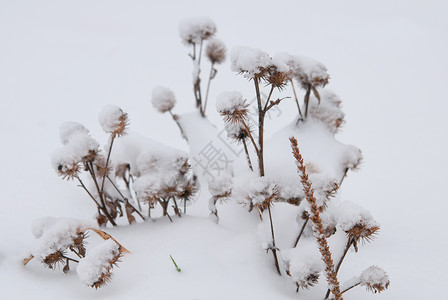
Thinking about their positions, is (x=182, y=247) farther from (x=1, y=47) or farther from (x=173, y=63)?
Result: (x=1, y=47)

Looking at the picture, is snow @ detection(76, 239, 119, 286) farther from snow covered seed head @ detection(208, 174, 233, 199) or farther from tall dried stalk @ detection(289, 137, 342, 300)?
tall dried stalk @ detection(289, 137, 342, 300)

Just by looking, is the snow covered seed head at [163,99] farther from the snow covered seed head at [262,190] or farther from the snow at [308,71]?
the snow covered seed head at [262,190]

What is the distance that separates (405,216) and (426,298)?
1.36ft

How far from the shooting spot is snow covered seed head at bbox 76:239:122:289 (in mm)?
699

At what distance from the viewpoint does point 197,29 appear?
112 centimetres

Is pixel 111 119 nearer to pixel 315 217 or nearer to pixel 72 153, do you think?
pixel 72 153

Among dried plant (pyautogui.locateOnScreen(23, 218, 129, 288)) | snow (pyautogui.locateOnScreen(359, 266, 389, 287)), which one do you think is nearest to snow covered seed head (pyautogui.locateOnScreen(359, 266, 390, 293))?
snow (pyautogui.locateOnScreen(359, 266, 389, 287))

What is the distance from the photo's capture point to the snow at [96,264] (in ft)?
2.29

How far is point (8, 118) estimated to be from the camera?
1.86 m

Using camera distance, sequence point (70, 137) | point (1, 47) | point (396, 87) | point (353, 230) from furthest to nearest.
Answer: point (1, 47) → point (396, 87) → point (70, 137) → point (353, 230)

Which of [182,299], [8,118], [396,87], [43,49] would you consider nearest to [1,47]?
[43,49]

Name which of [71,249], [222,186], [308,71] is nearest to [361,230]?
[222,186]

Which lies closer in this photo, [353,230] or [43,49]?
[353,230]

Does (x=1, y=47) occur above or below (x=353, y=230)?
below
